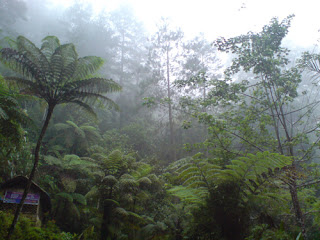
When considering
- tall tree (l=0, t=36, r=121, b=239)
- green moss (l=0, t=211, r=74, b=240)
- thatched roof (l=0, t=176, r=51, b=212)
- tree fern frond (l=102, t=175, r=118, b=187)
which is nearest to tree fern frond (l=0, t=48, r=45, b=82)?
tall tree (l=0, t=36, r=121, b=239)

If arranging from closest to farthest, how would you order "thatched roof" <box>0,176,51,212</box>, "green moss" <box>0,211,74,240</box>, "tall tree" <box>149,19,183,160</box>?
"green moss" <box>0,211,74,240</box>
"thatched roof" <box>0,176,51,212</box>
"tall tree" <box>149,19,183,160</box>

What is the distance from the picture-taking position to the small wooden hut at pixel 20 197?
6.01 metres

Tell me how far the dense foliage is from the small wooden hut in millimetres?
472

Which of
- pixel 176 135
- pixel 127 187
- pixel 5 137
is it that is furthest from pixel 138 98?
pixel 5 137

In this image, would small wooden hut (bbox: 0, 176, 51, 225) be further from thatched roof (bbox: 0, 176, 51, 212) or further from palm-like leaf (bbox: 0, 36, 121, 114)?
palm-like leaf (bbox: 0, 36, 121, 114)

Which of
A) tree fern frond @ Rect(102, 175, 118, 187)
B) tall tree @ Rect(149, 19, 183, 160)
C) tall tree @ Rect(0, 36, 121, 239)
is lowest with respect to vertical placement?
tree fern frond @ Rect(102, 175, 118, 187)

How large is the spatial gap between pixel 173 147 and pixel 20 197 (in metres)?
8.02

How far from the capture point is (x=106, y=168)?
747 cm

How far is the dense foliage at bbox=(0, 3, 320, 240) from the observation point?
347 centimetres

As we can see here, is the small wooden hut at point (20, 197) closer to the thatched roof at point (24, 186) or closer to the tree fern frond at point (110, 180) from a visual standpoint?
the thatched roof at point (24, 186)

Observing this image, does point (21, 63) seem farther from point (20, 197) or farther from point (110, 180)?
point (110, 180)

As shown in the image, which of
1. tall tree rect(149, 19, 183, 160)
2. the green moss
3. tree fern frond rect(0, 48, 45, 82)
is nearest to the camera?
the green moss

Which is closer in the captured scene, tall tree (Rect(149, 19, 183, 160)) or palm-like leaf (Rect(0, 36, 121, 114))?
palm-like leaf (Rect(0, 36, 121, 114))

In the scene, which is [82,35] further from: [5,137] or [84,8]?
[5,137]
